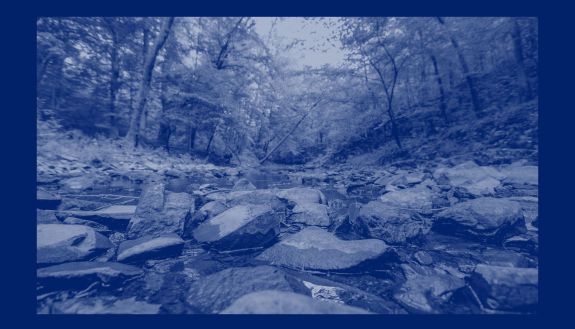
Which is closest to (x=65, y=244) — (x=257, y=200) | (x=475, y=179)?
(x=257, y=200)

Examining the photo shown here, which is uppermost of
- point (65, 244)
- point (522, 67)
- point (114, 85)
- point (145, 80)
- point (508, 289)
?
point (522, 67)

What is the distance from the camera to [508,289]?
134 cm

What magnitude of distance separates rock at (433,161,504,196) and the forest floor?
1.71ft

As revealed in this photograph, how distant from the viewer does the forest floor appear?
4.60 ft

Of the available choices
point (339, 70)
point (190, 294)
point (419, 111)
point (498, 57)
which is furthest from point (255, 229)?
point (498, 57)

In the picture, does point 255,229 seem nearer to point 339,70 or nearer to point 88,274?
point 88,274

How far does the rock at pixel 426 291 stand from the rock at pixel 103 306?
150 centimetres

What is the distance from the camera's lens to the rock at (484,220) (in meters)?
2.10

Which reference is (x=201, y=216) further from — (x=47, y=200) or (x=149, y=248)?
(x=47, y=200)

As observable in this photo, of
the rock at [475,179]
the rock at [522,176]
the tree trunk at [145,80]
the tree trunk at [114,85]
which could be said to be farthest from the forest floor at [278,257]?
the tree trunk at [145,80]

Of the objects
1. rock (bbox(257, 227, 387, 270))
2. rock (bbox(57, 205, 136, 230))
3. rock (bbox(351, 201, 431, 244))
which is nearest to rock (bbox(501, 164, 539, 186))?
rock (bbox(351, 201, 431, 244))

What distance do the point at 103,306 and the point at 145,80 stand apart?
7474 millimetres

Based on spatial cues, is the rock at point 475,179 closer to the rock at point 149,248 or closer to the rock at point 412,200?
the rock at point 412,200

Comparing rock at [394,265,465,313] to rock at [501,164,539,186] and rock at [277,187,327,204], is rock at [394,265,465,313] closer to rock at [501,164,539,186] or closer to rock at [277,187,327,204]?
rock at [277,187,327,204]
